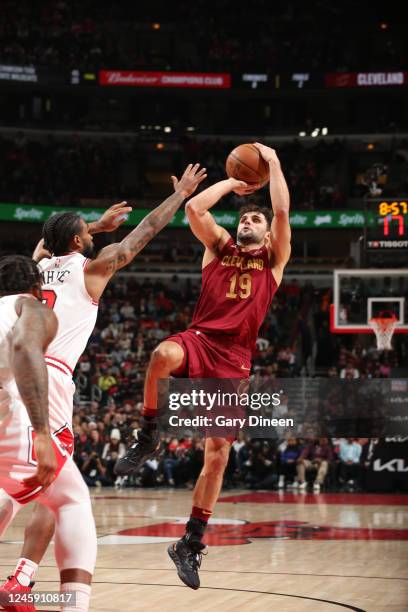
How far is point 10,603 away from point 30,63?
103 ft

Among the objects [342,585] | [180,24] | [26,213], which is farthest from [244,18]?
[342,585]

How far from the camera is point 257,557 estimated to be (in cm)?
990

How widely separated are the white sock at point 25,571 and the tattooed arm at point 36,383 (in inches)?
61.8

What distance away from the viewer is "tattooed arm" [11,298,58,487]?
443 cm

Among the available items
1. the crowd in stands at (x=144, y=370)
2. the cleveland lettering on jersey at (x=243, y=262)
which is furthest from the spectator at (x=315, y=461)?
the cleveland lettering on jersey at (x=243, y=262)

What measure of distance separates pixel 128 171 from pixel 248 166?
2935 cm

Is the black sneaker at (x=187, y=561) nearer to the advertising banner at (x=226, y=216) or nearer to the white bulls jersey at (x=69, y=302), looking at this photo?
the white bulls jersey at (x=69, y=302)

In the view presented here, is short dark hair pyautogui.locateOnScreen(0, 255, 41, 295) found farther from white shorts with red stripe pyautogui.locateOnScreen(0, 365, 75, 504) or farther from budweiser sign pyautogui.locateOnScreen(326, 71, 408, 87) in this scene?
budweiser sign pyautogui.locateOnScreen(326, 71, 408, 87)

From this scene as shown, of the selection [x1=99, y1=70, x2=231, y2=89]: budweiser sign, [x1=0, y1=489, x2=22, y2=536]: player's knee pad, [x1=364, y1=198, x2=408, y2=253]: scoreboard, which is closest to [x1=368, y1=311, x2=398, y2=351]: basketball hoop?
[x1=364, y1=198, x2=408, y2=253]: scoreboard

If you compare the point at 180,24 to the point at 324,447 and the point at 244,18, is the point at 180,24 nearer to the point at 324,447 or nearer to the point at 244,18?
the point at 244,18

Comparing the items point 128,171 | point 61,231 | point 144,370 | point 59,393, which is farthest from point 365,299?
point 128,171

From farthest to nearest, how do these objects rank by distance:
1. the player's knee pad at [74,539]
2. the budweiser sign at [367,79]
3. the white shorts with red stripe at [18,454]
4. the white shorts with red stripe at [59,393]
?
the budweiser sign at [367,79] < the white shorts with red stripe at [59,393] < the player's knee pad at [74,539] < the white shorts with red stripe at [18,454]

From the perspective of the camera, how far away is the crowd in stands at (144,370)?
19.8 meters

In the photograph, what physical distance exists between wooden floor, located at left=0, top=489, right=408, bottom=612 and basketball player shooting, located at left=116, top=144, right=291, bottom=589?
0.91 metres
